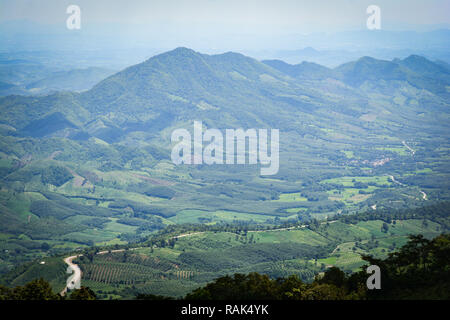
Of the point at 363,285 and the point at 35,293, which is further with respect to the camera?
the point at 363,285

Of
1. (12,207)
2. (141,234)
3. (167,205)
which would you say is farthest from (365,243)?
(12,207)

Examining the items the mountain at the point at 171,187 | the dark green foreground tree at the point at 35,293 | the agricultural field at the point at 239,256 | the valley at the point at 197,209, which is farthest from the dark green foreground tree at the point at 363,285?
the mountain at the point at 171,187

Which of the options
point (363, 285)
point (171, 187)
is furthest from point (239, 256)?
point (171, 187)

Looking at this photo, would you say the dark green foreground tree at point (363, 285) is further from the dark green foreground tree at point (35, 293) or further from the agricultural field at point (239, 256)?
the agricultural field at point (239, 256)

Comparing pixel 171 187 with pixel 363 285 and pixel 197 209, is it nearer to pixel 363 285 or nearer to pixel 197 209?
pixel 197 209

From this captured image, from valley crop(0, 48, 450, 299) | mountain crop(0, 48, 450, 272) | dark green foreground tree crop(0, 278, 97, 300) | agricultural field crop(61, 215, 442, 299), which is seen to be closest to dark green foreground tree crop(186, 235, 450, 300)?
dark green foreground tree crop(0, 278, 97, 300)

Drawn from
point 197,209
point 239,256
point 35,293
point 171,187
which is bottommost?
point 239,256

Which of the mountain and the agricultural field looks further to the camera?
the mountain

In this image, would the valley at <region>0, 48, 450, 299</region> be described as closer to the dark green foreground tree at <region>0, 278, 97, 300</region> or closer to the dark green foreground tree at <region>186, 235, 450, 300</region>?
the dark green foreground tree at <region>186, 235, 450, 300</region>
